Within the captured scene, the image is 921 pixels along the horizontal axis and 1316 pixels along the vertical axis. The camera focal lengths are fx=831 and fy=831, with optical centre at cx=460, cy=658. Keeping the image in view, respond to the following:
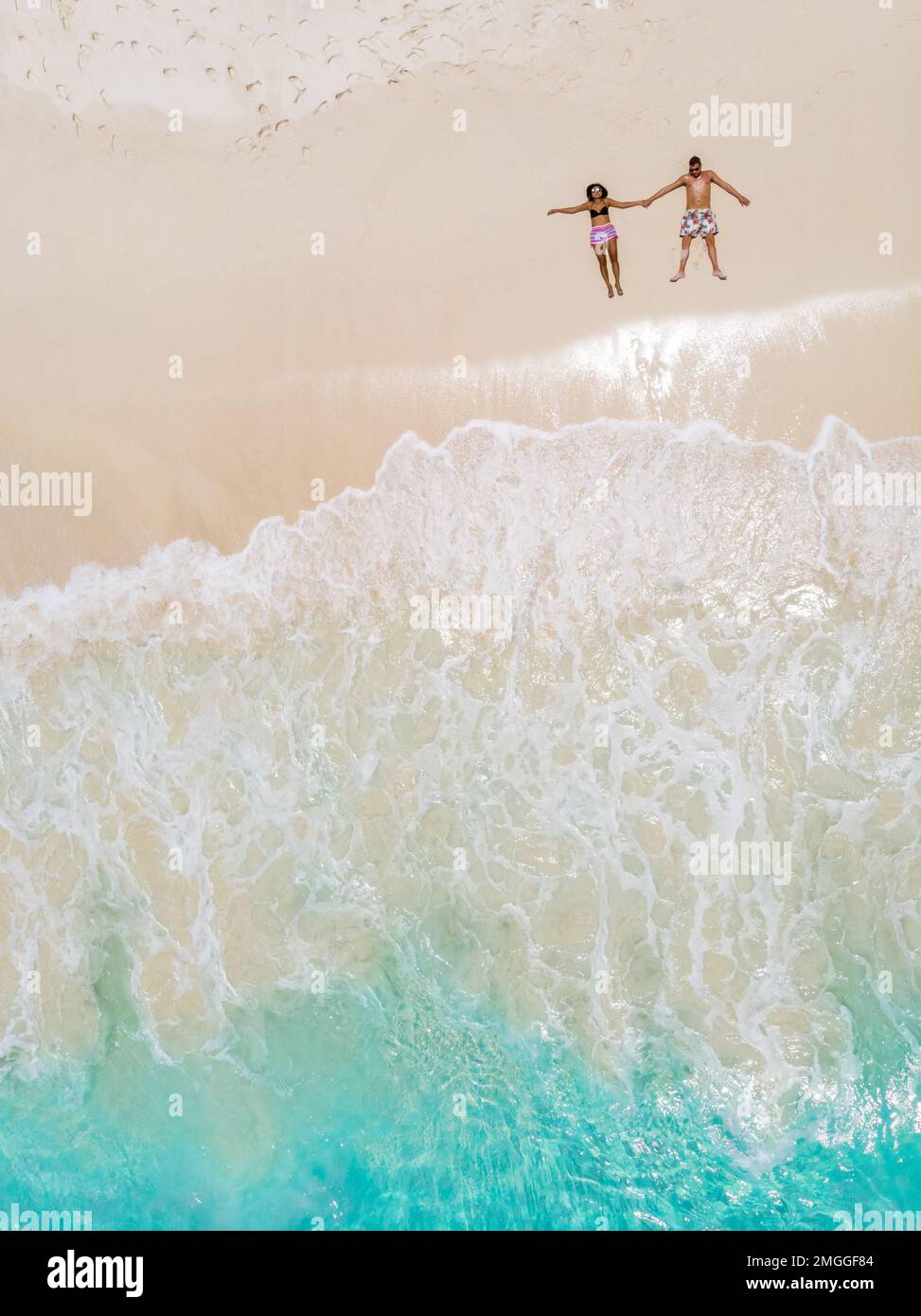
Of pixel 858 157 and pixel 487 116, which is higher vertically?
pixel 487 116

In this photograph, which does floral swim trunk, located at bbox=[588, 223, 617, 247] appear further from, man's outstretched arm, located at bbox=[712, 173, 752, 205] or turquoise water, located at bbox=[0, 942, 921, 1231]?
turquoise water, located at bbox=[0, 942, 921, 1231]

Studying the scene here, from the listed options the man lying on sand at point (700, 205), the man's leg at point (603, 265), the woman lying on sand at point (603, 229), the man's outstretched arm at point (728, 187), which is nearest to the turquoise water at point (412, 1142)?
the man's leg at point (603, 265)

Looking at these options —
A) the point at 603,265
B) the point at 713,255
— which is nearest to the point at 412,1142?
the point at 603,265

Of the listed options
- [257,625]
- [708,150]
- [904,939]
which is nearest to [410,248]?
[708,150]

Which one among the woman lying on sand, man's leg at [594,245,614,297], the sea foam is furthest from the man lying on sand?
the sea foam
